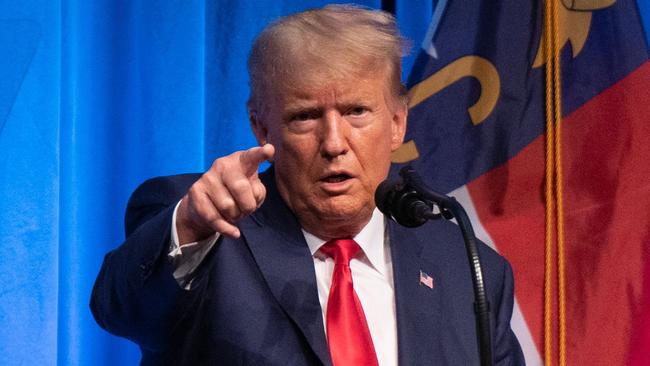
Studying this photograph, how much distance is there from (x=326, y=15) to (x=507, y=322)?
0.75 metres

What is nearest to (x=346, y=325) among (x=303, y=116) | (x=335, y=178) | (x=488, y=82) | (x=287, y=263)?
(x=287, y=263)

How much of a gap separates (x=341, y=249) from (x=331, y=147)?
8.4 inches

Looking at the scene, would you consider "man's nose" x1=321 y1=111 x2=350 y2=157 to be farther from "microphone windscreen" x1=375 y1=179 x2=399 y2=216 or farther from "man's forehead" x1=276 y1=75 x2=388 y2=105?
"microphone windscreen" x1=375 y1=179 x2=399 y2=216

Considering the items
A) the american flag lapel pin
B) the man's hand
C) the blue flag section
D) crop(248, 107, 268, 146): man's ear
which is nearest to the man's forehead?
crop(248, 107, 268, 146): man's ear

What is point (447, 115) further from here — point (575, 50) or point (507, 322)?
point (507, 322)

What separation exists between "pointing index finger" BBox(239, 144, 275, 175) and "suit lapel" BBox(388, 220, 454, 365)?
587 millimetres

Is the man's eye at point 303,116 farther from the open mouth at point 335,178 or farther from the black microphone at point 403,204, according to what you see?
the black microphone at point 403,204

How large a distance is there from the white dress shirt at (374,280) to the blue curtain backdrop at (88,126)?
0.53 metres

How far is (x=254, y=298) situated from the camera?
5.28ft

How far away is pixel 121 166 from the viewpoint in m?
2.11

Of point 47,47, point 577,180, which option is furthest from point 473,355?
point 47,47

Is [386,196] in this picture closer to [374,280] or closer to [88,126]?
[374,280]

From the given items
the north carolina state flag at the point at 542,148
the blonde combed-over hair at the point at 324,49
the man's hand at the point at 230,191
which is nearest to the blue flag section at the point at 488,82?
the north carolina state flag at the point at 542,148

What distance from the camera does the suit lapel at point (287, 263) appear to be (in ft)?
5.25
